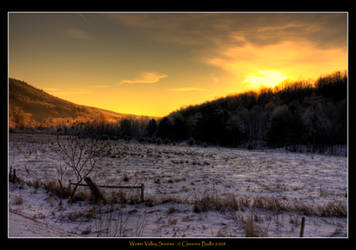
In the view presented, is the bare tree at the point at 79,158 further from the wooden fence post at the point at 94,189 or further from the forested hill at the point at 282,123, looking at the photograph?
the forested hill at the point at 282,123

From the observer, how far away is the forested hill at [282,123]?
6166cm

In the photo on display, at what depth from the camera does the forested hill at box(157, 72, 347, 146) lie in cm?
6166

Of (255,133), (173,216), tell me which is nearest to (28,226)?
(173,216)

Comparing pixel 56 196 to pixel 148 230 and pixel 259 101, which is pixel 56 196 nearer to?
pixel 148 230

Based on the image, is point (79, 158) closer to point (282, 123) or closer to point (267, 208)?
point (267, 208)

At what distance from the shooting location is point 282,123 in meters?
66.6

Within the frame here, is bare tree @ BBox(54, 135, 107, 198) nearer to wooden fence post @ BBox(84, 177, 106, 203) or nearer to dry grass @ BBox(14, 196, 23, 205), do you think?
wooden fence post @ BBox(84, 177, 106, 203)

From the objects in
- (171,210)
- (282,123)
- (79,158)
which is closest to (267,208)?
(171,210)

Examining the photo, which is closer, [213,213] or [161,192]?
[213,213]

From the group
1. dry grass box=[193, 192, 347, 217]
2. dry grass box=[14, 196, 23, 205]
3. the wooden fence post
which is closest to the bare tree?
the wooden fence post

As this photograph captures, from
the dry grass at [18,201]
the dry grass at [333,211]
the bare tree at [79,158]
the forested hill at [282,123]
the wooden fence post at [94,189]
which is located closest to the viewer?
the dry grass at [333,211]

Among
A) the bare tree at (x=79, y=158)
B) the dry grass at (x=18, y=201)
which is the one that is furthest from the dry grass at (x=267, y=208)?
the dry grass at (x=18, y=201)
